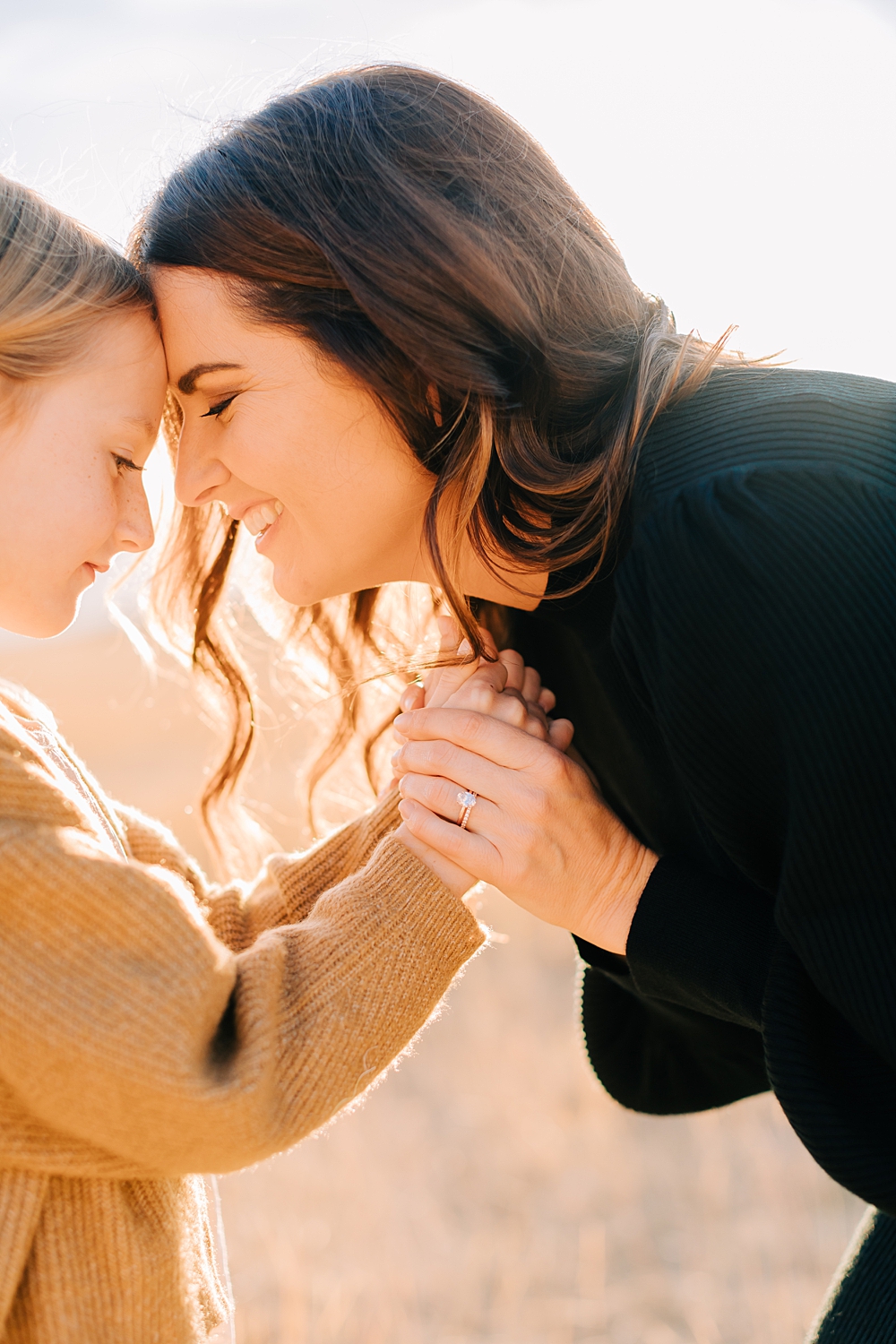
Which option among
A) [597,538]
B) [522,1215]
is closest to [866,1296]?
[597,538]

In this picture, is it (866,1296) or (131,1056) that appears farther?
(866,1296)

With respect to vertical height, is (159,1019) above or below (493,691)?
below

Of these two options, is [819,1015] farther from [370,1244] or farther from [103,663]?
[103,663]

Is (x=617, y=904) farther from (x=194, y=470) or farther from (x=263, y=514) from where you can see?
(x=194, y=470)

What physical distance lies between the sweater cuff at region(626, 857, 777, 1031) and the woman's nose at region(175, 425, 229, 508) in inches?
40.4

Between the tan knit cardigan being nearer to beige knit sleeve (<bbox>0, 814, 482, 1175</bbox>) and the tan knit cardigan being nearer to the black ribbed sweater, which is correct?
beige knit sleeve (<bbox>0, 814, 482, 1175</bbox>)

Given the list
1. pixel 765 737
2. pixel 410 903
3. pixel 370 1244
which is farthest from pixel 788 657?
pixel 370 1244

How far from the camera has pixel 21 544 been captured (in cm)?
164

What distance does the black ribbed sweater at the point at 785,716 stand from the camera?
4.19 feet

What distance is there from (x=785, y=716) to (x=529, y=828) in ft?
1.73

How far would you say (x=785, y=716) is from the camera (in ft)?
4.28

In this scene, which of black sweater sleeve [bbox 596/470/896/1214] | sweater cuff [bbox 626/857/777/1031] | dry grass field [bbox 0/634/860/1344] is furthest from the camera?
dry grass field [bbox 0/634/860/1344]

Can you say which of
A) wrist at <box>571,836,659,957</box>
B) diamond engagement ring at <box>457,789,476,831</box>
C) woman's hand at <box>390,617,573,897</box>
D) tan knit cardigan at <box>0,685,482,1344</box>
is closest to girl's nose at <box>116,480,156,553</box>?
tan knit cardigan at <box>0,685,482,1344</box>

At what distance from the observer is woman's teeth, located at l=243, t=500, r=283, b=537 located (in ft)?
6.61
